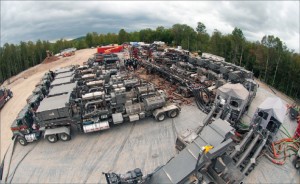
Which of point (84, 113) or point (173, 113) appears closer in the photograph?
point (84, 113)

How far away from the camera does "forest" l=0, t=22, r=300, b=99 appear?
35656mm

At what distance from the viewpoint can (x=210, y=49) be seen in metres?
49.4

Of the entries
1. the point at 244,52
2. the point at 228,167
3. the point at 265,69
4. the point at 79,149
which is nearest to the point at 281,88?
the point at 265,69

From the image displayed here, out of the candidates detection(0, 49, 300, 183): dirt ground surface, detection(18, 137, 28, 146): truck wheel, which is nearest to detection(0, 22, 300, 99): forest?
detection(0, 49, 300, 183): dirt ground surface

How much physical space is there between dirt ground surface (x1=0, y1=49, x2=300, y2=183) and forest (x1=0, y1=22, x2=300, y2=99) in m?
18.2

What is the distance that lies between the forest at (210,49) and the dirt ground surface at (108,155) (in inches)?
716

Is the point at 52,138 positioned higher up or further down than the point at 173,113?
further down

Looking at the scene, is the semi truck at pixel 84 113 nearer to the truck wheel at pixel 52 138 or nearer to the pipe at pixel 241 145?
the truck wheel at pixel 52 138

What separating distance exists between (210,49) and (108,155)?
39.5 m

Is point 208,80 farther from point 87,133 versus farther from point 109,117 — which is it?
point 87,133

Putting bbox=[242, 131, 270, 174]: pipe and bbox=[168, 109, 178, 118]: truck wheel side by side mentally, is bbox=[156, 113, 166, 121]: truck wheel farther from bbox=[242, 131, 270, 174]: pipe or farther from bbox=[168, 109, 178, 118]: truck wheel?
bbox=[242, 131, 270, 174]: pipe

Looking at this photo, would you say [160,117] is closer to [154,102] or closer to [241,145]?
[154,102]

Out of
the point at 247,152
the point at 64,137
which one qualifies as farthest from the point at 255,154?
the point at 64,137

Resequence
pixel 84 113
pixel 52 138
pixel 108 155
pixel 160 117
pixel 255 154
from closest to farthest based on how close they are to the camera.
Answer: pixel 255 154
pixel 108 155
pixel 52 138
pixel 84 113
pixel 160 117
